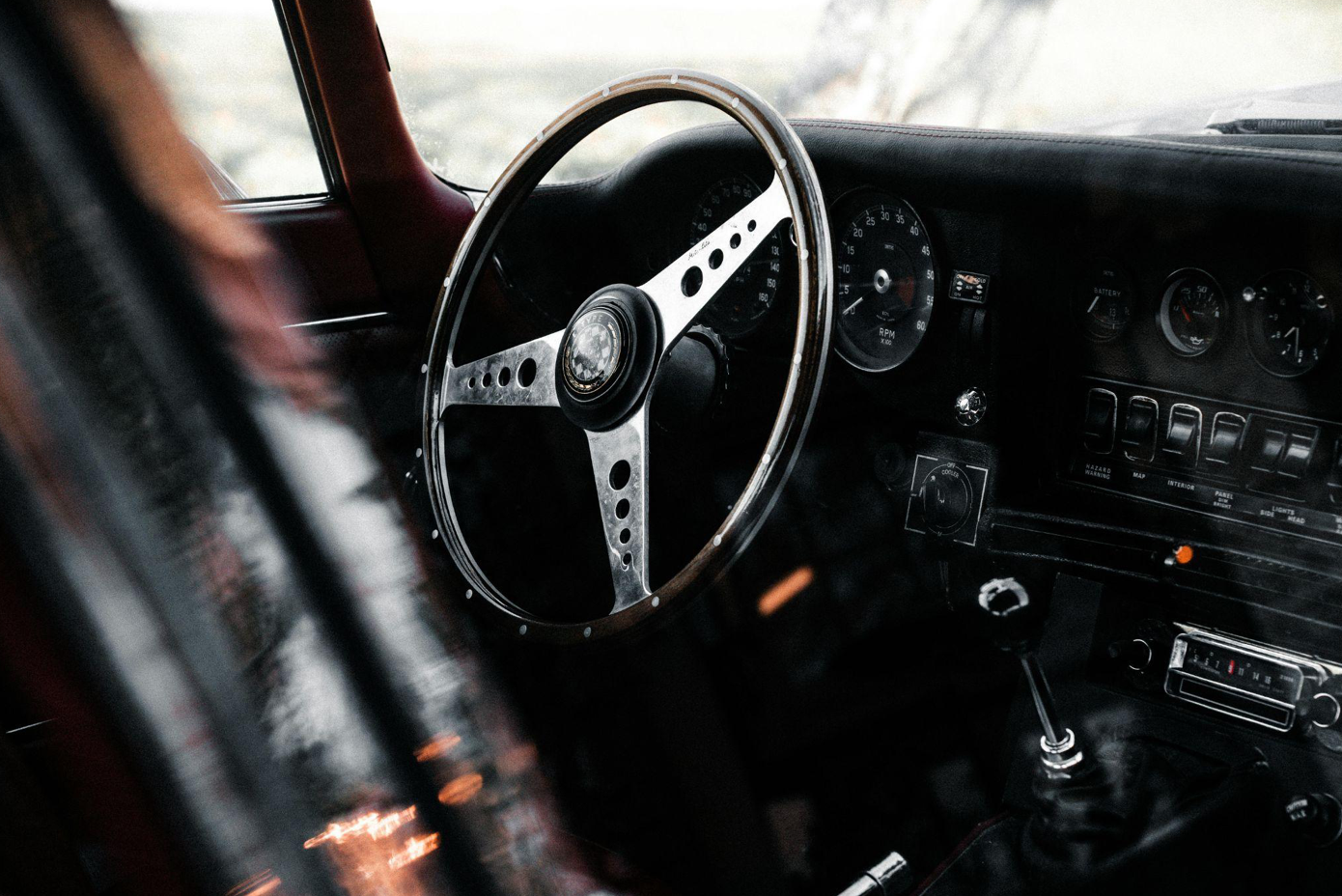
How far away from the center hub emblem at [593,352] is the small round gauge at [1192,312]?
77 centimetres

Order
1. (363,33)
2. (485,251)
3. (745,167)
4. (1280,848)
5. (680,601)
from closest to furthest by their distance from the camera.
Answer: (680,601)
(1280,848)
(485,251)
(745,167)
(363,33)

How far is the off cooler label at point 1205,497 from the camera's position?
132 cm

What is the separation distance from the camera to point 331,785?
49cm

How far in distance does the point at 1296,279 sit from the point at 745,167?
34.1 inches

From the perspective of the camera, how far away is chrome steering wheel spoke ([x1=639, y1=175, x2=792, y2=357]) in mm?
1265

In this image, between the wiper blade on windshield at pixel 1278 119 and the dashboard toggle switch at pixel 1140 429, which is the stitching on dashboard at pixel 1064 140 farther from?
the dashboard toggle switch at pixel 1140 429

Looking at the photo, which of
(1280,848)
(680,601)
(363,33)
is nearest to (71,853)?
(680,601)

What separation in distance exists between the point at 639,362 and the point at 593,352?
68 millimetres

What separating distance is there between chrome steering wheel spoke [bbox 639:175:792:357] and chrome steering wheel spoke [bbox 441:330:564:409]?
0.18 m

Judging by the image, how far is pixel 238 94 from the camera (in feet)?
4.63

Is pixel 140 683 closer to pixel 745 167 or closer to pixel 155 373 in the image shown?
pixel 155 373

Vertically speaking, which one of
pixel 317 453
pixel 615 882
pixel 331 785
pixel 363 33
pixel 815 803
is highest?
pixel 363 33

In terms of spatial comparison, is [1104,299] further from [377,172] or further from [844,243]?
[377,172]

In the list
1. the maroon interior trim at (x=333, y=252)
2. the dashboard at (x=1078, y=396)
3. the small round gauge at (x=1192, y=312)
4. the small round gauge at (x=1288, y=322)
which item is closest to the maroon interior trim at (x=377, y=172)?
the maroon interior trim at (x=333, y=252)
